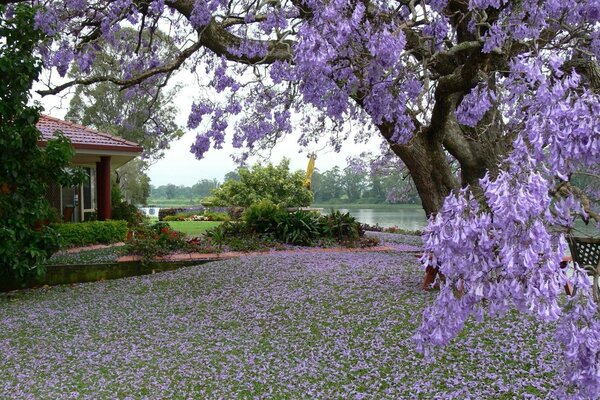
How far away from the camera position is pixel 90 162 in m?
17.4

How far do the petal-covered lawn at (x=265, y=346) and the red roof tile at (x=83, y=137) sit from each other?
6.15 m

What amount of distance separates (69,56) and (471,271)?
8.48 metres

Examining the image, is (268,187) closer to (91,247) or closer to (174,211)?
(174,211)

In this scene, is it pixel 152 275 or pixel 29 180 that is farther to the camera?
pixel 152 275

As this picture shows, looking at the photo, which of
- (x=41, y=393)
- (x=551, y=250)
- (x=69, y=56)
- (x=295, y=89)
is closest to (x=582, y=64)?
(x=295, y=89)

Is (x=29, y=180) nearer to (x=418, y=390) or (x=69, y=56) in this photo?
(x=69, y=56)

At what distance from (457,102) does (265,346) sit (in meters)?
4.48

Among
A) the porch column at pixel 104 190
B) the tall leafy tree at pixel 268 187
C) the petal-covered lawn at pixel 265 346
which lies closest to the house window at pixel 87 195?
the porch column at pixel 104 190

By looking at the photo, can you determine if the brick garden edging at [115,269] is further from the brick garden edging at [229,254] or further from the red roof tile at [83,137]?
the red roof tile at [83,137]

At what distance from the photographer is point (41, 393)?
515cm

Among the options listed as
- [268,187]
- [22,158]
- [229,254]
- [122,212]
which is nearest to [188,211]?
[268,187]

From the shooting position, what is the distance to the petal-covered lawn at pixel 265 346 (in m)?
5.02

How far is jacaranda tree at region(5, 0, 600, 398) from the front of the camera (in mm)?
2557

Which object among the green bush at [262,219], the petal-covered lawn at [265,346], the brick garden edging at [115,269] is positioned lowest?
the petal-covered lawn at [265,346]
